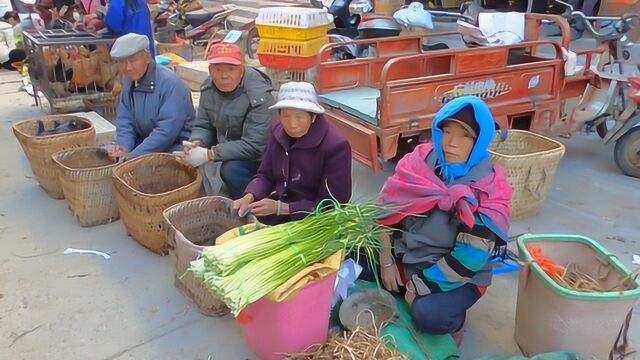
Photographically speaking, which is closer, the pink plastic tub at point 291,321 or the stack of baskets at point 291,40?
the pink plastic tub at point 291,321

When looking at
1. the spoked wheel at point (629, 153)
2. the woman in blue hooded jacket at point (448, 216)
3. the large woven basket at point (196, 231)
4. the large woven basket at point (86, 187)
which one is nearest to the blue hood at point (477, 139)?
the woman in blue hooded jacket at point (448, 216)

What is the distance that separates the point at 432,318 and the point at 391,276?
0.26 m

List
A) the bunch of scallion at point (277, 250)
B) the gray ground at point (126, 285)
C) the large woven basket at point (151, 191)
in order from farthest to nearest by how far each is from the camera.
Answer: the large woven basket at point (151, 191)
the gray ground at point (126, 285)
the bunch of scallion at point (277, 250)

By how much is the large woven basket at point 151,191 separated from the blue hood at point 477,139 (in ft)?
5.16

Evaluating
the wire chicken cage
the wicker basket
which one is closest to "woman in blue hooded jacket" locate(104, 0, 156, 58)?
the wire chicken cage

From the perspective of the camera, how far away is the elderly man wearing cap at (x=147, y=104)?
3574 millimetres

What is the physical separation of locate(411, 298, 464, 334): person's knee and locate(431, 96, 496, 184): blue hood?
53cm

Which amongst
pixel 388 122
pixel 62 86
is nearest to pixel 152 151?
pixel 388 122

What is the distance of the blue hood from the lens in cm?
211

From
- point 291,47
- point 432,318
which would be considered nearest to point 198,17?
point 291,47

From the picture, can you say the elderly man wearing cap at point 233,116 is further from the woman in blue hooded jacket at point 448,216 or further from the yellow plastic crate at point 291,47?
the yellow plastic crate at point 291,47

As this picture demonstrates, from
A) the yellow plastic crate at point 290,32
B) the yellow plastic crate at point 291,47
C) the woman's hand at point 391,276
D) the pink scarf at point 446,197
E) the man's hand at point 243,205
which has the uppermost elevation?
the yellow plastic crate at point 290,32

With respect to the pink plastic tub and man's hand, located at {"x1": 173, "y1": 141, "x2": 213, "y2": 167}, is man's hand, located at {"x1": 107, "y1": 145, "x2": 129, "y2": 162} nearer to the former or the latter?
man's hand, located at {"x1": 173, "y1": 141, "x2": 213, "y2": 167}

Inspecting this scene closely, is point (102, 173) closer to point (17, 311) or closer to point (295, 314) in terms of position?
point (17, 311)
